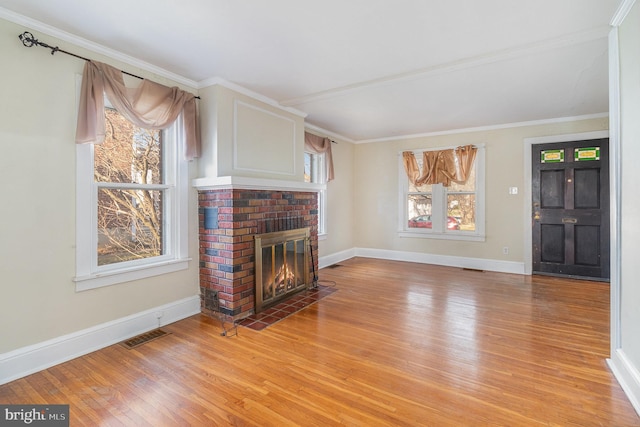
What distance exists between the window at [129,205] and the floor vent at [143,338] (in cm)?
53

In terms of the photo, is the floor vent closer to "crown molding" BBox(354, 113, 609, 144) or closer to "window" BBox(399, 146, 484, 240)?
"window" BBox(399, 146, 484, 240)

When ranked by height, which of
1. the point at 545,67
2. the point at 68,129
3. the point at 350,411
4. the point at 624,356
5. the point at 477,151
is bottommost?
the point at 350,411

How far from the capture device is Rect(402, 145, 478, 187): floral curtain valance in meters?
5.30

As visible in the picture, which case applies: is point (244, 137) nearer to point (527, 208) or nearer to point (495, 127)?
point (495, 127)

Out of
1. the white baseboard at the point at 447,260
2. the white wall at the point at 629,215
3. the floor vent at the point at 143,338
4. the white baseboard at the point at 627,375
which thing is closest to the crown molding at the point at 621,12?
the white wall at the point at 629,215

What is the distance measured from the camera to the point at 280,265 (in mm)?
3715

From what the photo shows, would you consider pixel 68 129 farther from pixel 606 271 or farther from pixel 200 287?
pixel 606 271

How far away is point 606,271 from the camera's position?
4.49 meters

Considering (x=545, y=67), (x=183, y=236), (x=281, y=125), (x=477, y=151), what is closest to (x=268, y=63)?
(x=281, y=125)

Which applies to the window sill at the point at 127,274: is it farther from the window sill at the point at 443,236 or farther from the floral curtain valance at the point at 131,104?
the window sill at the point at 443,236

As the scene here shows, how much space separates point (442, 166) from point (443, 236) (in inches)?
50.5

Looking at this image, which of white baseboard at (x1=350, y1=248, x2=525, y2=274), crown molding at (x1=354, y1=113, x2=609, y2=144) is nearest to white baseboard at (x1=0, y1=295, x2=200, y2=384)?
white baseboard at (x1=350, y1=248, x2=525, y2=274)

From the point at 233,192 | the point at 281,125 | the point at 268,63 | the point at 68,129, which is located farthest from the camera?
the point at 281,125

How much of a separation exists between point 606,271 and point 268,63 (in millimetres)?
5447
